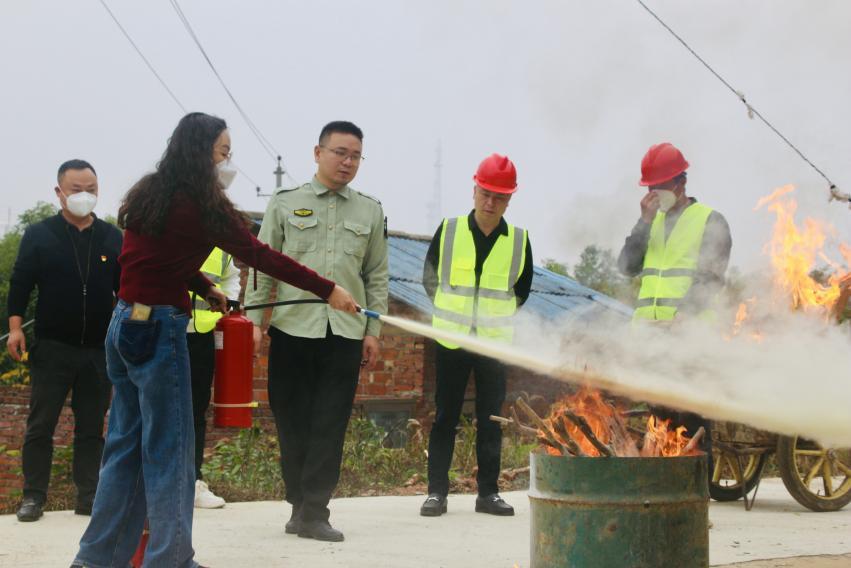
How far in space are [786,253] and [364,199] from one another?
106 inches

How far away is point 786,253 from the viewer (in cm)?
627

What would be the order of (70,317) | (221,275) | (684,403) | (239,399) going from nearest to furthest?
(684,403) → (239,399) → (70,317) → (221,275)

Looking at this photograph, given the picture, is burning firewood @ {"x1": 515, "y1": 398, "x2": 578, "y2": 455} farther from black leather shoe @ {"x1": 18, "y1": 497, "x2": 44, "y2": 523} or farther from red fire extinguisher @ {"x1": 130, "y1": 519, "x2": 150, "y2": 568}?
black leather shoe @ {"x1": 18, "y1": 497, "x2": 44, "y2": 523}

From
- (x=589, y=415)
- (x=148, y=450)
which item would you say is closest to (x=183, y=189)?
(x=148, y=450)

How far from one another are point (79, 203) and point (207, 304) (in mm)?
1079

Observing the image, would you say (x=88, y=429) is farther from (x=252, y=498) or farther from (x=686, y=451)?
(x=686, y=451)

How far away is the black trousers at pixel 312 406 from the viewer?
578 centimetres

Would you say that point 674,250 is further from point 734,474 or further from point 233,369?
point 233,369

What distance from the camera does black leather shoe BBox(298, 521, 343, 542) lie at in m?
5.71

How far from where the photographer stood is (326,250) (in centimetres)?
601

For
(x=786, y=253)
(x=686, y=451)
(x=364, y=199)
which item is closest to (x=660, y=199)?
(x=786, y=253)

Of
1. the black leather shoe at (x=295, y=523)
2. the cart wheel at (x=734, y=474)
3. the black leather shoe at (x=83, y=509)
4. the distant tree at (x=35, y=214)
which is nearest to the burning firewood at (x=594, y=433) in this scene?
the black leather shoe at (x=295, y=523)

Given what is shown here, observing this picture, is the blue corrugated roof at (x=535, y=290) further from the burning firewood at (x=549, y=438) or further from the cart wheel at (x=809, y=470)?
the burning firewood at (x=549, y=438)

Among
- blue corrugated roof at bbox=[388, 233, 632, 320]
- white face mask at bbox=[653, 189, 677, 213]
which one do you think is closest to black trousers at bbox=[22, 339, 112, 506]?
white face mask at bbox=[653, 189, 677, 213]
